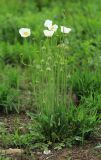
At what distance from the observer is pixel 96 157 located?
361 centimetres

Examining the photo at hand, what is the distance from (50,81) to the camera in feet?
12.8

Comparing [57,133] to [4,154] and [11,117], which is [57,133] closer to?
[4,154]

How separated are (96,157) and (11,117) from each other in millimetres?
1040

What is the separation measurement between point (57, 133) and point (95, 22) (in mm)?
2625

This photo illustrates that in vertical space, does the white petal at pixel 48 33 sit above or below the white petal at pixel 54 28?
below

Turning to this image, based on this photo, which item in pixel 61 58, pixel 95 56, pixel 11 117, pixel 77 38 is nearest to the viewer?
pixel 61 58

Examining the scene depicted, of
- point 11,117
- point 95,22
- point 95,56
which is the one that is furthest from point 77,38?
point 11,117

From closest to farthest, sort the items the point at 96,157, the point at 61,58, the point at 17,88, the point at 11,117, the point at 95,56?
1. the point at 96,157
2. the point at 61,58
3. the point at 11,117
4. the point at 17,88
5. the point at 95,56

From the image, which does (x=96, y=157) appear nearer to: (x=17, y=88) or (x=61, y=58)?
(x=61, y=58)

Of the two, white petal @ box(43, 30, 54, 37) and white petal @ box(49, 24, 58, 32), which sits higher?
white petal @ box(49, 24, 58, 32)

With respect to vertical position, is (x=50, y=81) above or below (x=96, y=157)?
above

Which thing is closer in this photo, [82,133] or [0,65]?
[82,133]

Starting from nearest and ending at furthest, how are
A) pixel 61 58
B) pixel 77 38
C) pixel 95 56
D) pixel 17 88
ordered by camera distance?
pixel 61 58
pixel 17 88
pixel 95 56
pixel 77 38

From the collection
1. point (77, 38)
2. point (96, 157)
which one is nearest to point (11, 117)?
point (96, 157)
